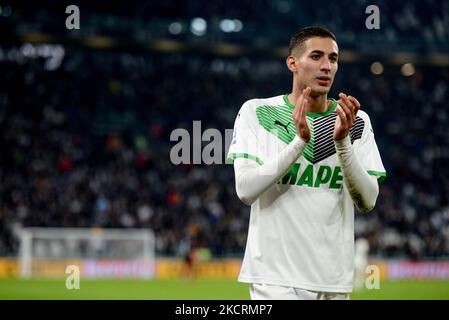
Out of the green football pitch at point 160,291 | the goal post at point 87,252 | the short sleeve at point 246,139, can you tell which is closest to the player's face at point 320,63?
the short sleeve at point 246,139

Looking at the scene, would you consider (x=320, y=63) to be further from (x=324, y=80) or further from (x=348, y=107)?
(x=348, y=107)

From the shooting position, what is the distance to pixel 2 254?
24703 millimetres

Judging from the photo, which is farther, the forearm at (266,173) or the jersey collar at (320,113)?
the jersey collar at (320,113)

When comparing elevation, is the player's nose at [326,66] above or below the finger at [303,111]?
above

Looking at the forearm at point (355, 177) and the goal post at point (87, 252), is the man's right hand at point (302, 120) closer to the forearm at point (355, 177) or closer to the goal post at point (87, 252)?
the forearm at point (355, 177)

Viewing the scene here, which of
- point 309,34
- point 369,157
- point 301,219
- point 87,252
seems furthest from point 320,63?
point 87,252

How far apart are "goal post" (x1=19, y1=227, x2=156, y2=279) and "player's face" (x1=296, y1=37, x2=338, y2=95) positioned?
2121cm

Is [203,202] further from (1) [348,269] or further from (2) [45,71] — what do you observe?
(1) [348,269]

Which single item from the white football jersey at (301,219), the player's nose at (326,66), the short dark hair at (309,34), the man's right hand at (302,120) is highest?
the short dark hair at (309,34)

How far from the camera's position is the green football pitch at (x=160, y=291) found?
55.6ft

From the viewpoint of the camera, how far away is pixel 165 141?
3284 centimetres

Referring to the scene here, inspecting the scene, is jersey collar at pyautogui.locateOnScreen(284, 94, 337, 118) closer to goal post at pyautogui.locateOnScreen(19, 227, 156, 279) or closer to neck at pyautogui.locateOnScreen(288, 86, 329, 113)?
neck at pyautogui.locateOnScreen(288, 86, 329, 113)

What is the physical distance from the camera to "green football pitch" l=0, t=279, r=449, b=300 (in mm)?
16938
